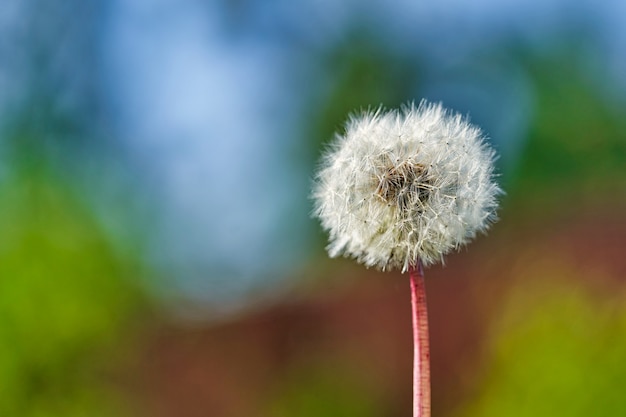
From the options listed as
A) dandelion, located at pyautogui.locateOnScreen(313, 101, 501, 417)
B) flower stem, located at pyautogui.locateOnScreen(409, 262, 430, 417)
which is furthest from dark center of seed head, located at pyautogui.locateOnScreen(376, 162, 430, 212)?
flower stem, located at pyautogui.locateOnScreen(409, 262, 430, 417)

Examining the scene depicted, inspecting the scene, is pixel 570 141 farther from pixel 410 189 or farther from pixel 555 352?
pixel 410 189

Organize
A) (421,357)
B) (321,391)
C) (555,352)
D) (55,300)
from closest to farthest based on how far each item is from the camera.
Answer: (421,357) < (555,352) < (321,391) < (55,300)

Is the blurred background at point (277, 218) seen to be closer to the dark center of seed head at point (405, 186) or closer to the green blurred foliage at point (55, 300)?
the green blurred foliage at point (55, 300)

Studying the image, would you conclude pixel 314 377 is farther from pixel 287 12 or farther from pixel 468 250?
pixel 287 12

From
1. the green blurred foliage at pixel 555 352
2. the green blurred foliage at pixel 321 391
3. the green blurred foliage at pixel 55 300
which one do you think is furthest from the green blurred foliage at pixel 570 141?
the green blurred foliage at pixel 55 300

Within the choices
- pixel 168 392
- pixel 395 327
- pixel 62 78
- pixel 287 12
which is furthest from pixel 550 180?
pixel 62 78

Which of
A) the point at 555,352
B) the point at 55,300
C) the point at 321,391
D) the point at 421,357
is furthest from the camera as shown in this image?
the point at 55,300

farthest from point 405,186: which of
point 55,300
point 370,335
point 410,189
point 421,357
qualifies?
point 55,300
